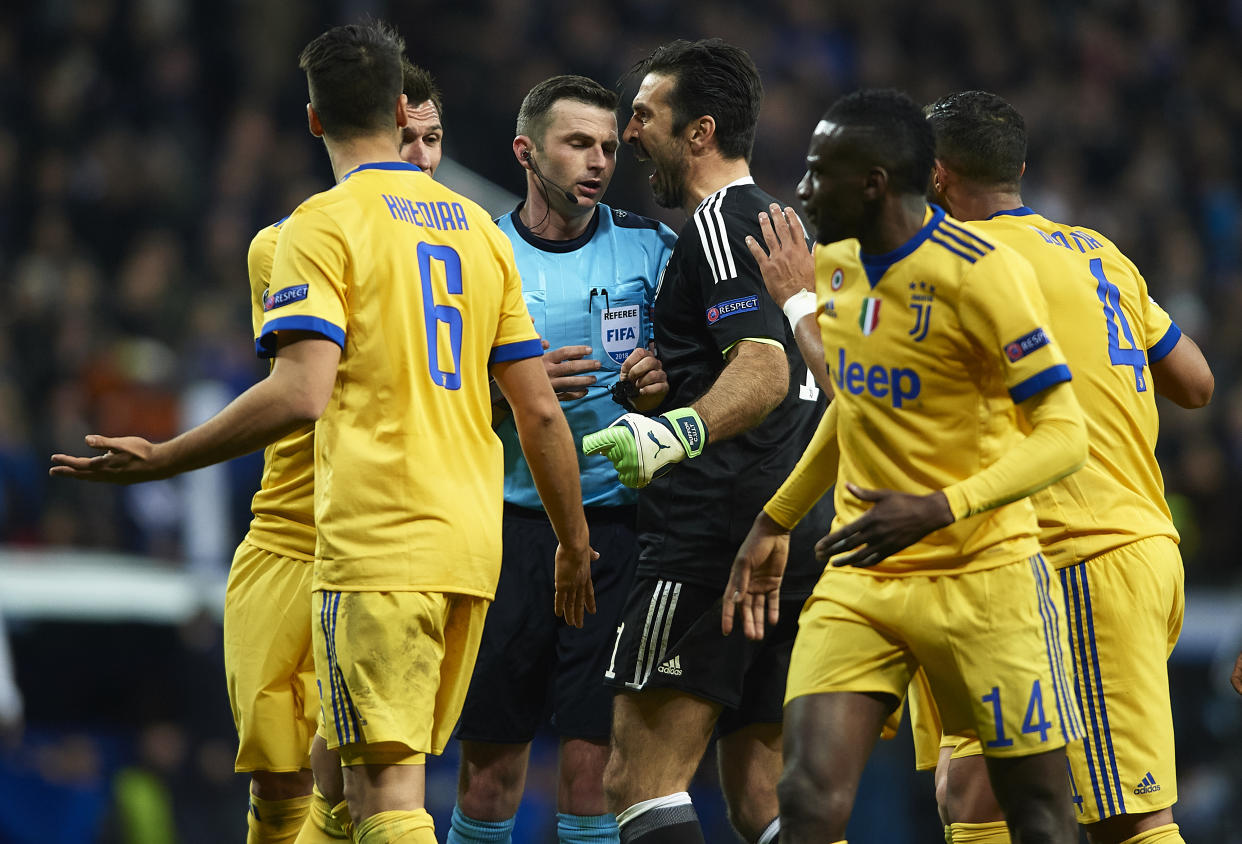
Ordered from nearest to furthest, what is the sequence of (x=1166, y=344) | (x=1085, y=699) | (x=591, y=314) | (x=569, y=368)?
(x=1085, y=699) < (x=1166, y=344) < (x=569, y=368) < (x=591, y=314)

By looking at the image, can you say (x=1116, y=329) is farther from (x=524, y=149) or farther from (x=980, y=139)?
(x=524, y=149)

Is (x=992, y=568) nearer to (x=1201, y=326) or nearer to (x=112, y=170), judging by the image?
(x=112, y=170)

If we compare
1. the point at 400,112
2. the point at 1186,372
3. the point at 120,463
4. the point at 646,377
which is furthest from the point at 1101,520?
the point at 120,463

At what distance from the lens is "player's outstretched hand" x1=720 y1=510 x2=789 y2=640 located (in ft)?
13.5

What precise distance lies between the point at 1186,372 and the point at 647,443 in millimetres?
1688

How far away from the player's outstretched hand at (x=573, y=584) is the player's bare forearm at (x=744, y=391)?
1.68 feet

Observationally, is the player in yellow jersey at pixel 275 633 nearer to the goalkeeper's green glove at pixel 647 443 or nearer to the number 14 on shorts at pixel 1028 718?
the goalkeeper's green glove at pixel 647 443

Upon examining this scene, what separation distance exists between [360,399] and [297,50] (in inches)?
391

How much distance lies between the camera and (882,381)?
3.69 metres

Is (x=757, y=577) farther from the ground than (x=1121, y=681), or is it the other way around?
(x=757, y=577)

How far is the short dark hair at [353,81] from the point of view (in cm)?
395

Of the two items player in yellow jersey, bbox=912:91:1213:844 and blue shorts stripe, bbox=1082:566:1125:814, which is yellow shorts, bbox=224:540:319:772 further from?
blue shorts stripe, bbox=1082:566:1125:814

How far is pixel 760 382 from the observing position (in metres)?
4.39

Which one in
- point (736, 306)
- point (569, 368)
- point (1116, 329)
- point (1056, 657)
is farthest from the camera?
point (569, 368)
